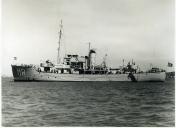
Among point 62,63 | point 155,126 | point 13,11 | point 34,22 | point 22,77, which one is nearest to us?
point 155,126

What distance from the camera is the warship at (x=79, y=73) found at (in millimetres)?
36562

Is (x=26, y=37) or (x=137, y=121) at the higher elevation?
(x=26, y=37)

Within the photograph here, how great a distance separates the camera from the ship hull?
119 feet

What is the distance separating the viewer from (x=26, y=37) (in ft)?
42.9

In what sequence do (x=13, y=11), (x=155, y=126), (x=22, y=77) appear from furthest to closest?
(x=22, y=77) < (x=13, y=11) < (x=155, y=126)

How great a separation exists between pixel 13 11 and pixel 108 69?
2922cm

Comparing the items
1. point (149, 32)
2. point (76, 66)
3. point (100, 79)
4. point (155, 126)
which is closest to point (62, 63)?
point (76, 66)

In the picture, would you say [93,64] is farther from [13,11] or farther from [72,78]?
[13,11]

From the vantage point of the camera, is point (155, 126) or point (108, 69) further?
point (108, 69)

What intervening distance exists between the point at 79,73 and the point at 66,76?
1797 millimetres

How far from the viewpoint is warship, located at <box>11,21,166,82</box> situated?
3656 centimetres

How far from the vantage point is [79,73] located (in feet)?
131

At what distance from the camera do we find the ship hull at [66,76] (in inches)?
1424

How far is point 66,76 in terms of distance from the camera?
38625 millimetres
